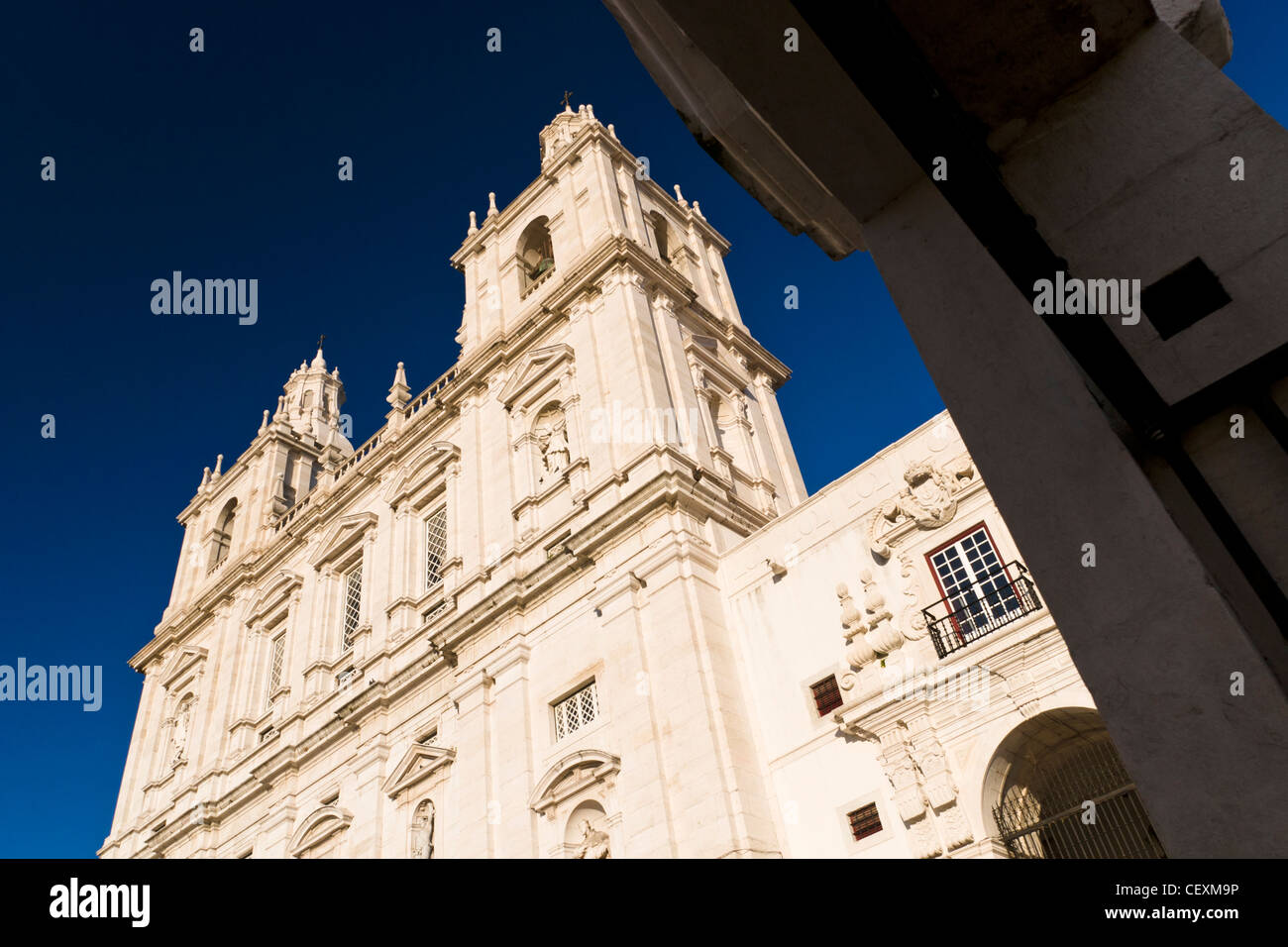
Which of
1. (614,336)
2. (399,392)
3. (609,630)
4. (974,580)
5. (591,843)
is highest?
(399,392)

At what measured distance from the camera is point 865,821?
42.5 ft

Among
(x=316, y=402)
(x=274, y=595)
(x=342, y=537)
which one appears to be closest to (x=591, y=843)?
(x=342, y=537)

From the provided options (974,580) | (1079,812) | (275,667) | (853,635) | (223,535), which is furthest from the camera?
(223,535)

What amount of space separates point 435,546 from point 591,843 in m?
11.3

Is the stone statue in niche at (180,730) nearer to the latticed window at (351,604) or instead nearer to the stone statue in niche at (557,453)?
the latticed window at (351,604)

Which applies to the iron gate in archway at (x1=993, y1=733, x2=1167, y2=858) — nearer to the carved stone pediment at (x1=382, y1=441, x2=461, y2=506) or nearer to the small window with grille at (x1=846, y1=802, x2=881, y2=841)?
the small window with grille at (x1=846, y1=802, x2=881, y2=841)

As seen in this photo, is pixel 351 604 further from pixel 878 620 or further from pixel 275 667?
pixel 878 620

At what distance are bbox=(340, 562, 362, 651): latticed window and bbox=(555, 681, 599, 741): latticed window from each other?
963 centimetres

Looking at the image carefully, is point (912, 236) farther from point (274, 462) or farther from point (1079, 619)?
point (274, 462)

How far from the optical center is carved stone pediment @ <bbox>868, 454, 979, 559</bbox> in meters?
14.0

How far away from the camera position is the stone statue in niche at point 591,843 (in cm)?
1491

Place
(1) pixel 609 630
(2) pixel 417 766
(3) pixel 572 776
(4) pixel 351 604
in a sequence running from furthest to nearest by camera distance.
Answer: (4) pixel 351 604
(2) pixel 417 766
(1) pixel 609 630
(3) pixel 572 776
